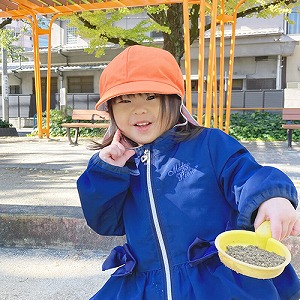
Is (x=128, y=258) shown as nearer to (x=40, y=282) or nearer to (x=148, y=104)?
(x=148, y=104)

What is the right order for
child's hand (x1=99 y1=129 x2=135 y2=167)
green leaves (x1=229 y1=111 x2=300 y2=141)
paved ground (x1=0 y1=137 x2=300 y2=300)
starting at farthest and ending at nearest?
1. green leaves (x1=229 y1=111 x2=300 y2=141)
2. paved ground (x1=0 y1=137 x2=300 y2=300)
3. child's hand (x1=99 y1=129 x2=135 y2=167)

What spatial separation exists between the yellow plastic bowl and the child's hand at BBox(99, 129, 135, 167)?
0.44 m

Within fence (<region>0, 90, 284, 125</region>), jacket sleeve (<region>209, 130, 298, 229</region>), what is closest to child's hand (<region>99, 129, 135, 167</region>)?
jacket sleeve (<region>209, 130, 298, 229</region>)

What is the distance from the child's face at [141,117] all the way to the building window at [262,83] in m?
19.3

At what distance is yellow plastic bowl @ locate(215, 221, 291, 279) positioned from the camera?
99 cm

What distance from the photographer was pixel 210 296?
1.22 meters

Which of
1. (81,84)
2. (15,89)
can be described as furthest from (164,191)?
(15,89)

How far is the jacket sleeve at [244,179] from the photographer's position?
3.67 ft

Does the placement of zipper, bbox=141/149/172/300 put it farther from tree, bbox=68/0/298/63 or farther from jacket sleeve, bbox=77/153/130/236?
tree, bbox=68/0/298/63

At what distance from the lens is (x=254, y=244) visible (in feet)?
3.76

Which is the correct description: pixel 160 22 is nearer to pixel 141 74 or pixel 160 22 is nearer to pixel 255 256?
pixel 141 74

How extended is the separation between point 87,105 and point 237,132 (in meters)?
8.44

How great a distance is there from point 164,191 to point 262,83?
19471mm

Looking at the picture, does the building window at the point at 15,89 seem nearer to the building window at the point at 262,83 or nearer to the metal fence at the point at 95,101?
the metal fence at the point at 95,101
